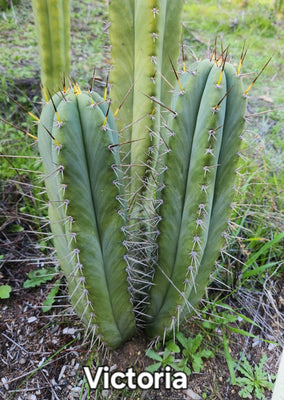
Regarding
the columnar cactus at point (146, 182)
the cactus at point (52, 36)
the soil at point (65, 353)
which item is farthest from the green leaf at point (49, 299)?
the cactus at point (52, 36)

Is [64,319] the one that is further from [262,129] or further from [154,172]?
[262,129]

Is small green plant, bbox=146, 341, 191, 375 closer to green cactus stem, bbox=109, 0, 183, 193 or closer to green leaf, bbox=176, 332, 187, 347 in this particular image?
green leaf, bbox=176, 332, 187, 347

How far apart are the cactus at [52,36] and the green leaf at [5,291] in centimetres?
90

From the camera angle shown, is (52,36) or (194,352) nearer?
(194,352)

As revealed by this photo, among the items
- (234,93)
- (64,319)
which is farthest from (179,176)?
(64,319)

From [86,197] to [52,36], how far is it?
44.1 inches

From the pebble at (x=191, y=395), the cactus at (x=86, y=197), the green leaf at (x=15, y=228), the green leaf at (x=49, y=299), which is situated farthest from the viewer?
the green leaf at (x=15, y=228)

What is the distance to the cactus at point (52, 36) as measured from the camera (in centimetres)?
168

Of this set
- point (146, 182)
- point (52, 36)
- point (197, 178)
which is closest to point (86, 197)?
point (197, 178)

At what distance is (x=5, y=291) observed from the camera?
60.4 inches

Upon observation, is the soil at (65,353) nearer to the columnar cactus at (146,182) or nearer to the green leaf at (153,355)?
the green leaf at (153,355)

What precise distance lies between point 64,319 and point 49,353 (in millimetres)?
150

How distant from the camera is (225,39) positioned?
11.9 feet

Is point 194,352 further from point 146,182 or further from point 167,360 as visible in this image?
point 146,182
